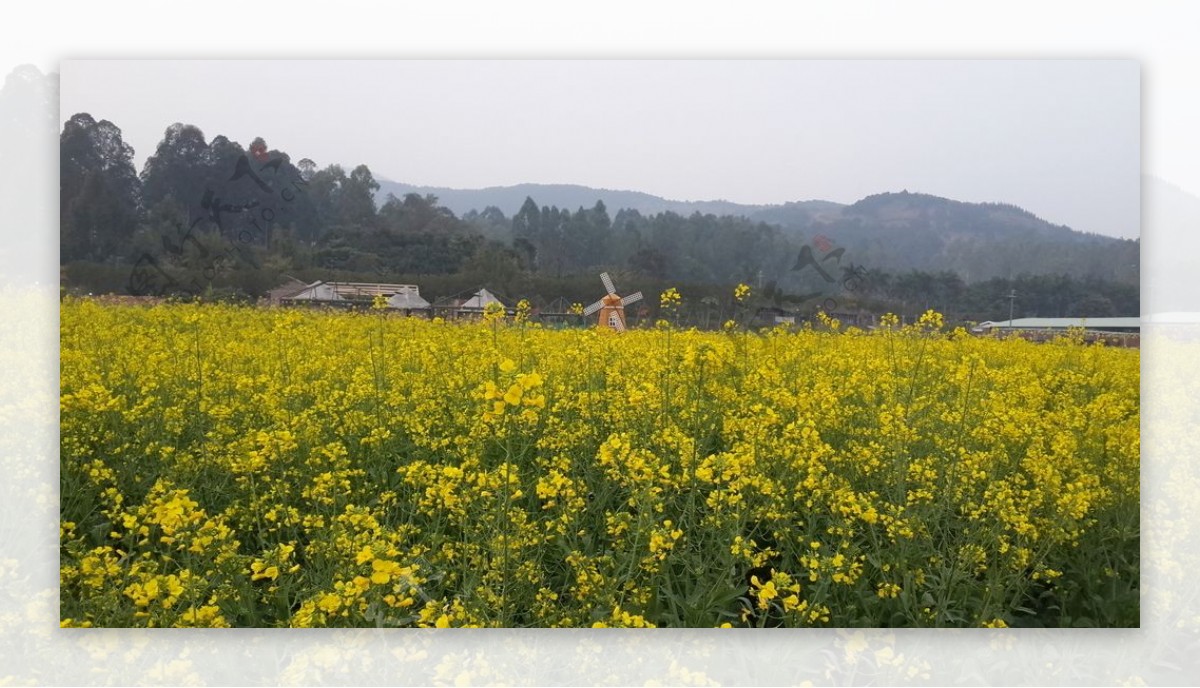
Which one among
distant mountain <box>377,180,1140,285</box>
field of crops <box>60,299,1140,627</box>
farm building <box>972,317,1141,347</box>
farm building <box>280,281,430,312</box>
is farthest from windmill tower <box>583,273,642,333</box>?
farm building <box>972,317,1141,347</box>

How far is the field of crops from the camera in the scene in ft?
8.27

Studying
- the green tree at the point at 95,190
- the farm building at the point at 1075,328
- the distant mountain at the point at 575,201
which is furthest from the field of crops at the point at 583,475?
the distant mountain at the point at 575,201

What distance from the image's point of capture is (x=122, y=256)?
2.92 meters

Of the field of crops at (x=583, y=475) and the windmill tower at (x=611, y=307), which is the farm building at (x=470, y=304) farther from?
the windmill tower at (x=611, y=307)

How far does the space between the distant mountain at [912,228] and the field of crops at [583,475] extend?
0.27m

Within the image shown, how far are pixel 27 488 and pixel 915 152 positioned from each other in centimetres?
334

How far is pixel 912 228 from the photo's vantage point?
2.86 m

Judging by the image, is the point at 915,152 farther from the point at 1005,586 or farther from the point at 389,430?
the point at 389,430

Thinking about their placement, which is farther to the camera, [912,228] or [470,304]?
[470,304]

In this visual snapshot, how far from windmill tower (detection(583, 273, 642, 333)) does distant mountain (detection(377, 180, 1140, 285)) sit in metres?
0.27

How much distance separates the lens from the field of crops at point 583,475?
99.3 inches

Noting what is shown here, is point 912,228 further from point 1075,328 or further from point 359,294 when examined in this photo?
point 359,294

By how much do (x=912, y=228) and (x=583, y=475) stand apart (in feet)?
4.61

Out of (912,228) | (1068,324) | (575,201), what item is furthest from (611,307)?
(1068,324)
